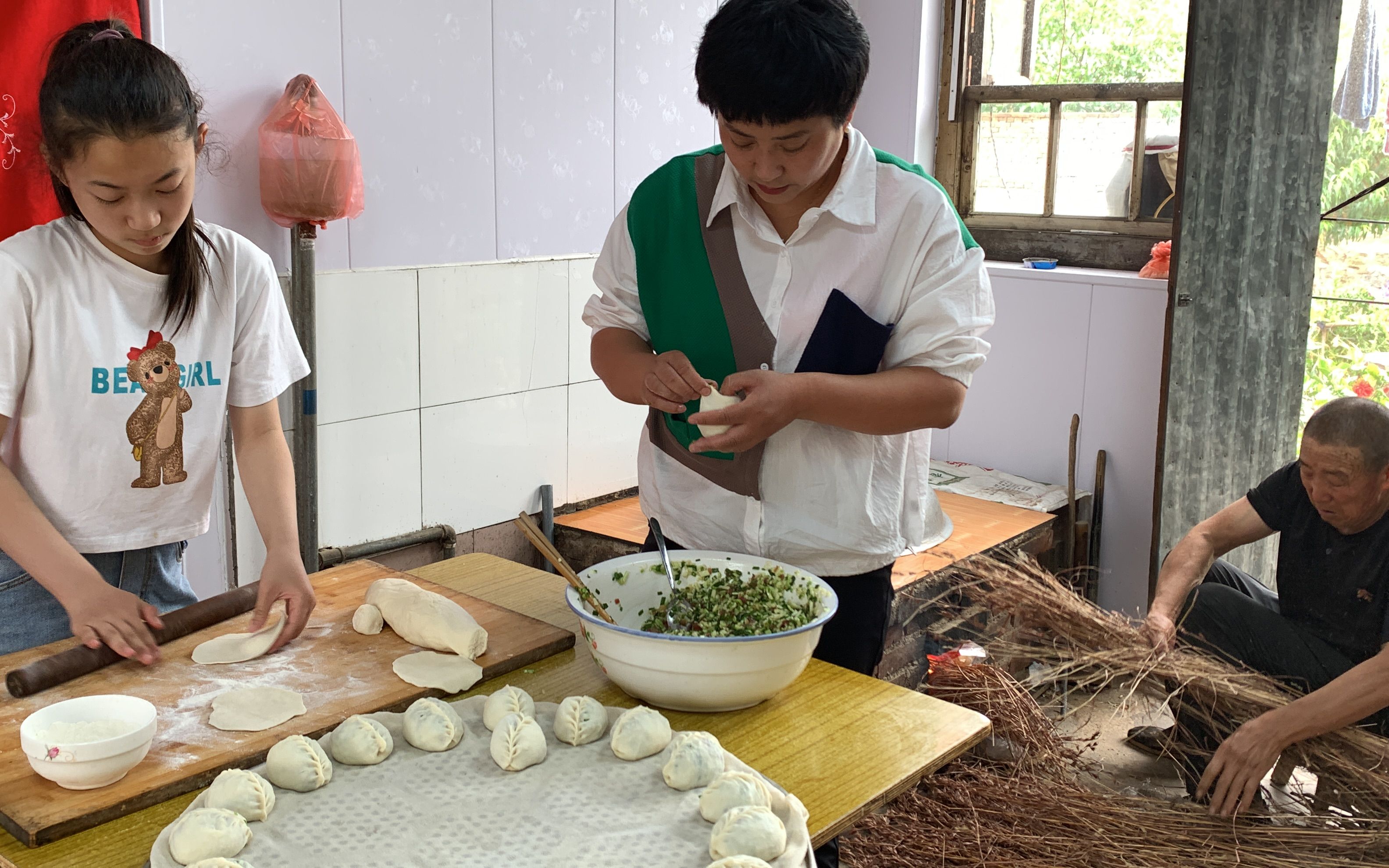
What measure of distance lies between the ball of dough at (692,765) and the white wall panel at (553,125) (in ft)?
7.46

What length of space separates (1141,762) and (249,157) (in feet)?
9.49

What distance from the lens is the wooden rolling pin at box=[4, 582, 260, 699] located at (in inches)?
53.9

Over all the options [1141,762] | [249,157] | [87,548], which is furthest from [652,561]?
[1141,762]

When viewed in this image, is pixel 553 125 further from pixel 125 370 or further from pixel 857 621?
pixel 857 621

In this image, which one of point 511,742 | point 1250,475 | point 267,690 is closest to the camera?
point 511,742

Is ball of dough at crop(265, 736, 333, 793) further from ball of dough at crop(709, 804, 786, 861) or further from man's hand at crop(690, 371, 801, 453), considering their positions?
man's hand at crop(690, 371, 801, 453)

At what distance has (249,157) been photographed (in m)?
2.68

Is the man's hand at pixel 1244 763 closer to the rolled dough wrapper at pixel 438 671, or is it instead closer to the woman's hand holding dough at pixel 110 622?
the rolled dough wrapper at pixel 438 671

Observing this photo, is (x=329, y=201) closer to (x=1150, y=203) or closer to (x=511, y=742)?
(x=511, y=742)

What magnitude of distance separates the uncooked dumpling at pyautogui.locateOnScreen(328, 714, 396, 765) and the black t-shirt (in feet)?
7.90

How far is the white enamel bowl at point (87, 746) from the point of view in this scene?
1162 mm

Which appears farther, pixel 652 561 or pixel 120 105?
pixel 652 561

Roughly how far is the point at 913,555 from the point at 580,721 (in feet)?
6.40

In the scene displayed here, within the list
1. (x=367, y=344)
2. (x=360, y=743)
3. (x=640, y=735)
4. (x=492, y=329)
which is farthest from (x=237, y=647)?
(x=492, y=329)
